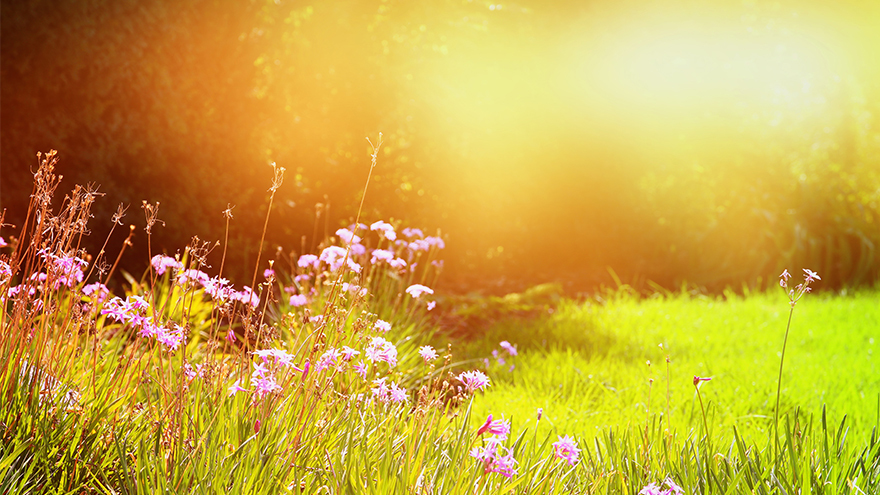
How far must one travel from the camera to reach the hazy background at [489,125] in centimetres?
580

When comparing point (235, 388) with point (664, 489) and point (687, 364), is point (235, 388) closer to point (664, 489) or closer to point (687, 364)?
point (664, 489)

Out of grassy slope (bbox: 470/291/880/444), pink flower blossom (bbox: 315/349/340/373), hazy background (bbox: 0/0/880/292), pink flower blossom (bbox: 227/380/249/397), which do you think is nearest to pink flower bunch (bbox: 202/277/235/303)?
pink flower blossom (bbox: 227/380/249/397)

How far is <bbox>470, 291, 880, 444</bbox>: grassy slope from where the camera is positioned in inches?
120

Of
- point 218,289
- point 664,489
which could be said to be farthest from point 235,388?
point 664,489

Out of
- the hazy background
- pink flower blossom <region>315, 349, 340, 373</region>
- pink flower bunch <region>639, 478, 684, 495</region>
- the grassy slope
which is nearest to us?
pink flower bunch <region>639, 478, 684, 495</region>

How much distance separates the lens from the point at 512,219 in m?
8.44

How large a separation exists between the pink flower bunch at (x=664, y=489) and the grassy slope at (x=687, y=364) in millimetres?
421

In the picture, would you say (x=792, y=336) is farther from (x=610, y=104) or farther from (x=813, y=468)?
(x=610, y=104)

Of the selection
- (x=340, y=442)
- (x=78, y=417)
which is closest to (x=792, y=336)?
(x=340, y=442)

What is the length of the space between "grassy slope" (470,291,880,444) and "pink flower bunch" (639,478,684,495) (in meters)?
0.42

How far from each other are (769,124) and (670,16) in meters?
1.91

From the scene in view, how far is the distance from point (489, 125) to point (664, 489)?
250 inches

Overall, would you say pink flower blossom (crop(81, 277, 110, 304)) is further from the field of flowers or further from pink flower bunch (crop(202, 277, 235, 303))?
pink flower bunch (crop(202, 277, 235, 303))

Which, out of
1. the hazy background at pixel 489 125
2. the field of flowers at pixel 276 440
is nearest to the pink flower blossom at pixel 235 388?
the field of flowers at pixel 276 440
